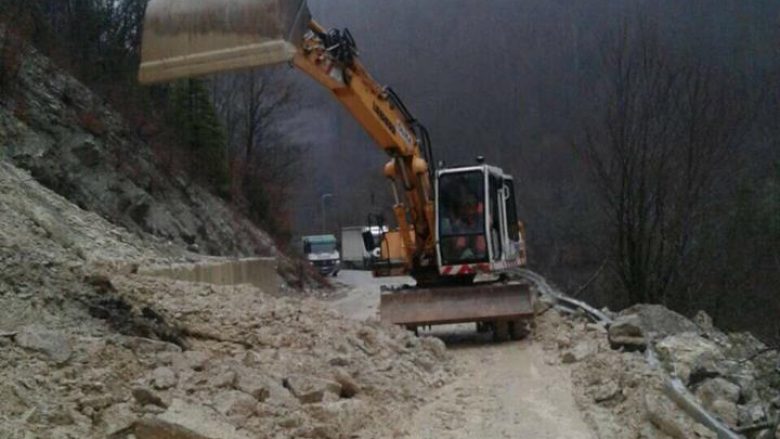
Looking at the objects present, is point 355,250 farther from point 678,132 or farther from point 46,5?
point 678,132

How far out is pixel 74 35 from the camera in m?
26.1

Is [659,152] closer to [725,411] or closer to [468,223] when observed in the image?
[468,223]

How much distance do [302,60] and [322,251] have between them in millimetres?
33713

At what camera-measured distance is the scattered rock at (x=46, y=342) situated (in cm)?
607

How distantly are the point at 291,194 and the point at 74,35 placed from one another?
57.3 feet

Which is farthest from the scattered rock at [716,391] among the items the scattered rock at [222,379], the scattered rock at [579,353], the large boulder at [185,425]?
the large boulder at [185,425]

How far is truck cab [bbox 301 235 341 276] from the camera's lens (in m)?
44.0

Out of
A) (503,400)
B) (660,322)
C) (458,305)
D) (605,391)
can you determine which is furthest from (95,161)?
(605,391)

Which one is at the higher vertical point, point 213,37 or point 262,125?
point 262,125

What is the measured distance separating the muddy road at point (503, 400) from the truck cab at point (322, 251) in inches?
1221

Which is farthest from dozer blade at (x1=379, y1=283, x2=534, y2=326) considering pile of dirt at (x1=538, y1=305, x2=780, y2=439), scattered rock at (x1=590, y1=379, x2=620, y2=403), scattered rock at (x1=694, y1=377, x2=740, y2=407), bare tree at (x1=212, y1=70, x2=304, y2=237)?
bare tree at (x1=212, y1=70, x2=304, y2=237)

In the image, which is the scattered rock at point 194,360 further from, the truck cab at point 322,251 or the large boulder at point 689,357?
the truck cab at point 322,251

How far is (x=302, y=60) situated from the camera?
11.4m

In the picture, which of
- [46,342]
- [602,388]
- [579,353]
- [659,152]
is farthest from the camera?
[659,152]
